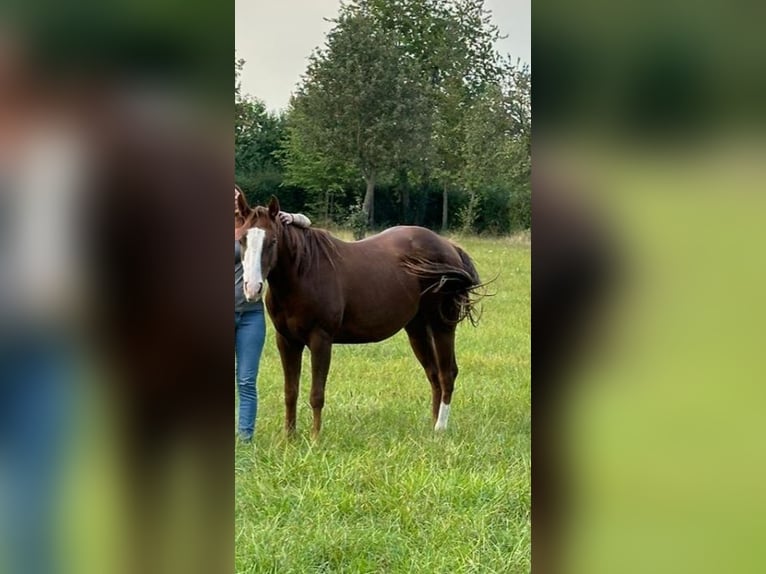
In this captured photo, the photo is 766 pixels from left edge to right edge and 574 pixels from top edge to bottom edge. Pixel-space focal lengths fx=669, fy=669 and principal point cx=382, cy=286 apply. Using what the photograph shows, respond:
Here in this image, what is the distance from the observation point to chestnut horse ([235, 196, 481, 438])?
5.14 ft

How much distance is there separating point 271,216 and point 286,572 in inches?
29.1

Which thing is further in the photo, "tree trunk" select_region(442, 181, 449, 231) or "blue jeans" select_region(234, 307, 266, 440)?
"blue jeans" select_region(234, 307, 266, 440)

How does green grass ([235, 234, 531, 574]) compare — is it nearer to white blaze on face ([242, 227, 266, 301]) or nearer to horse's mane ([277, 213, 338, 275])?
white blaze on face ([242, 227, 266, 301])

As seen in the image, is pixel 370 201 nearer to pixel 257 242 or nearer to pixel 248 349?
pixel 257 242

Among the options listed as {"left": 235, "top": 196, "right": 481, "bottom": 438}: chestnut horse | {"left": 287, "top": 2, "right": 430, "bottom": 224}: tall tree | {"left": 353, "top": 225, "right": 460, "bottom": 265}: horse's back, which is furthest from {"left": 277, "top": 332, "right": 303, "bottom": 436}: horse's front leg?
{"left": 287, "top": 2, "right": 430, "bottom": 224}: tall tree

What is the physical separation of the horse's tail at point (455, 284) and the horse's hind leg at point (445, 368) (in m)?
0.05

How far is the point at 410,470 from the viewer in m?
1.49

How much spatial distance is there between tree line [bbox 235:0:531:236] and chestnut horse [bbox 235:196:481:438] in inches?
4.8

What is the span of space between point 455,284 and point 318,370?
0.41m

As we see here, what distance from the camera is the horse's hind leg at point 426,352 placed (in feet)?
5.32
